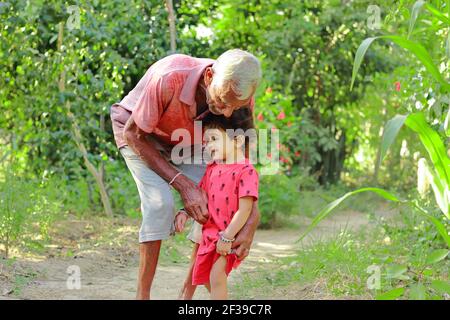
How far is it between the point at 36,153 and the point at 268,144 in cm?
219

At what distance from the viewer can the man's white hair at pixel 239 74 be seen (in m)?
3.12

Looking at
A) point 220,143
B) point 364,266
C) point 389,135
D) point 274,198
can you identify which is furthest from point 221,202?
point 274,198

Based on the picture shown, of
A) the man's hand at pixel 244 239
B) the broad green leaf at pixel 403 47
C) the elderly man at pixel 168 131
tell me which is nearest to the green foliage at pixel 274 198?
the elderly man at pixel 168 131

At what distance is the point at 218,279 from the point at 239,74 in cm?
85

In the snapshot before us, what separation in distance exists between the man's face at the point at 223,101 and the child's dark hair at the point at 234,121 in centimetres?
5

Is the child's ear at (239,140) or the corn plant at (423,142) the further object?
the child's ear at (239,140)

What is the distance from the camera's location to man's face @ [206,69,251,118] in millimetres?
3141

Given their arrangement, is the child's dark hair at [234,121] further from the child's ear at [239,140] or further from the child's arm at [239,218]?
the child's arm at [239,218]

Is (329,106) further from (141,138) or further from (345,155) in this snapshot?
(141,138)

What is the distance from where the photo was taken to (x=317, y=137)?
32.2ft

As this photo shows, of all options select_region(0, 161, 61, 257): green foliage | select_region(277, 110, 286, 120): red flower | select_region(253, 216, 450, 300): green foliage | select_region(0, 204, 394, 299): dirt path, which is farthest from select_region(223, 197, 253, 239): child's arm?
select_region(277, 110, 286, 120): red flower

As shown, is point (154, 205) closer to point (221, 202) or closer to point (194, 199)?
point (194, 199)

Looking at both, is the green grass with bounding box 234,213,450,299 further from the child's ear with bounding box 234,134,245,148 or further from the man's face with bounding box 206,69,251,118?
the man's face with bounding box 206,69,251,118
